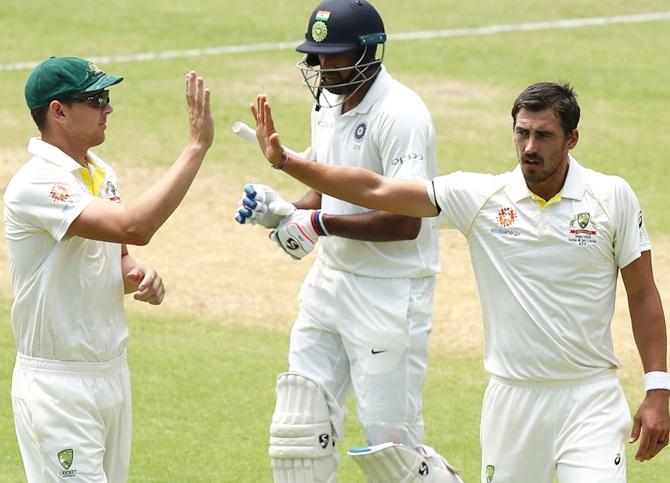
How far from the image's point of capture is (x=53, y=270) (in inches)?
242

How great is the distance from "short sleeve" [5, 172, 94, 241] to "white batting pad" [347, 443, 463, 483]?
167 cm

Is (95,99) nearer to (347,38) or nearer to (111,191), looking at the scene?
(111,191)

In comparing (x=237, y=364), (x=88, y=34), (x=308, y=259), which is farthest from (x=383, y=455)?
(x=88, y=34)

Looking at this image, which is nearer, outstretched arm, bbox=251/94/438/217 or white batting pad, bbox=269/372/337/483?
outstretched arm, bbox=251/94/438/217

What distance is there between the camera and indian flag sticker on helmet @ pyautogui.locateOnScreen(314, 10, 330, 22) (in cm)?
709

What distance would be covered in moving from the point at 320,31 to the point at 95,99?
123cm

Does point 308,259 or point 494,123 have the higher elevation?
point 494,123

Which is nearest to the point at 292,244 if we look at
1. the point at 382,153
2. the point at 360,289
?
the point at 360,289

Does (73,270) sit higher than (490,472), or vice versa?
(73,270)

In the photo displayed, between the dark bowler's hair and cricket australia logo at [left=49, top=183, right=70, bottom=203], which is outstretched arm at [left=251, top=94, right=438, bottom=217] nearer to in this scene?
the dark bowler's hair

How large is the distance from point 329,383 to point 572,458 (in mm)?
1390

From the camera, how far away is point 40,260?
617cm

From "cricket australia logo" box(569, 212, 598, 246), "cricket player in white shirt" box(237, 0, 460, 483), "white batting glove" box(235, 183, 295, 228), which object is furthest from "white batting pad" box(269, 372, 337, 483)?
"cricket australia logo" box(569, 212, 598, 246)

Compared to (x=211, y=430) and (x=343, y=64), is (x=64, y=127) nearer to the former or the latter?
(x=343, y=64)
